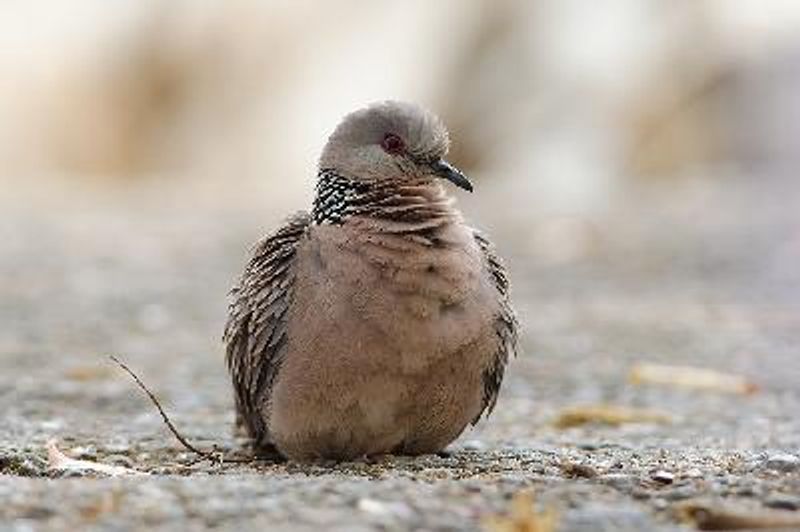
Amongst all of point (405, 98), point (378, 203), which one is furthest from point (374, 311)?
point (405, 98)

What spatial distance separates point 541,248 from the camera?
13867 millimetres

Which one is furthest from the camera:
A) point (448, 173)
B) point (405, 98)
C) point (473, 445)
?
point (405, 98)

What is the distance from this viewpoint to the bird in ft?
17.3

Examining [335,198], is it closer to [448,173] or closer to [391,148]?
[391,148]

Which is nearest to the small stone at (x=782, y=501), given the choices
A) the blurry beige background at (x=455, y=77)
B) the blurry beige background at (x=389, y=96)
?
the blurry beige background at (x=389, y=96)

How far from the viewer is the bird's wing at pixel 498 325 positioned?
5559 mm

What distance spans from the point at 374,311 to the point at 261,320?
465 millimetres

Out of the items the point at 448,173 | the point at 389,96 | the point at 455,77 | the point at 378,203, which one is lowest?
the point at 378,203

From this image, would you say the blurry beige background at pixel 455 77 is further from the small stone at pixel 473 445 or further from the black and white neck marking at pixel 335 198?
the black and white neck marking at pixel 335 198

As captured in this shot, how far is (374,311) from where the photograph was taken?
5254 mm

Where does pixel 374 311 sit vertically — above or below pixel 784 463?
above

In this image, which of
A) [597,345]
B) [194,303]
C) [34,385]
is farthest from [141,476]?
[194,303]

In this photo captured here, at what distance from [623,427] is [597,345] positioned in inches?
98.4

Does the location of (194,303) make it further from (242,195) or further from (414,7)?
(414,7)
